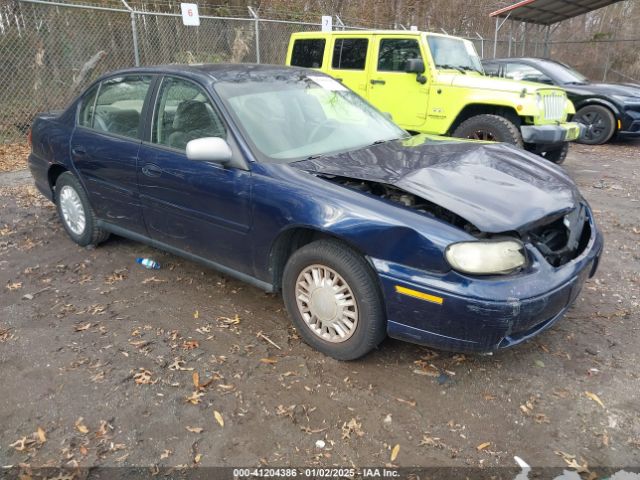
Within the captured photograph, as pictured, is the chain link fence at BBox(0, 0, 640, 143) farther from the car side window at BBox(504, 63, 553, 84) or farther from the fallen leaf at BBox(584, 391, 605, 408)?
the fallen leaf at BBox(584, 391, 605, 408)

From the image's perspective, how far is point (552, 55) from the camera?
22.7 m

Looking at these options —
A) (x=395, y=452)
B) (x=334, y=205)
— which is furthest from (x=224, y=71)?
(x=395, y=452)

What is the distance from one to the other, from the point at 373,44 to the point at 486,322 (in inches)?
240

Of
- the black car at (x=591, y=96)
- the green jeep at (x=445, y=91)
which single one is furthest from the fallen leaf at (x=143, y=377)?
the black car at (x=591, y=96)

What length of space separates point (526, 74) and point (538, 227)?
8.43 metres

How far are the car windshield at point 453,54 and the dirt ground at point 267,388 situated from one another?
4412mm

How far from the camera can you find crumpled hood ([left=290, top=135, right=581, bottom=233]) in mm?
2686

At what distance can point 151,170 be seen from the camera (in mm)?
3652

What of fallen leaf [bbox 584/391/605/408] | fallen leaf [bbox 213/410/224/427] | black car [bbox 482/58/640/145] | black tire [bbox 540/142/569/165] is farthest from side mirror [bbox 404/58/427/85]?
fallen leaf [bbox 213/410/224/427]

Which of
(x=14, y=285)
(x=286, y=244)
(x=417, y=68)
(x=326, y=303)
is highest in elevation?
(x=417, y=68)

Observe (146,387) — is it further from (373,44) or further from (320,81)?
(373,44)

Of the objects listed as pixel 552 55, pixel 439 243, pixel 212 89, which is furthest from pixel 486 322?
pixel 552 55

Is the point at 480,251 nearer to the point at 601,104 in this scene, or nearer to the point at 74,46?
the point at 601,104

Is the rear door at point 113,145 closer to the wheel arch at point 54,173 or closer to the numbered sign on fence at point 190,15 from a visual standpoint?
the wheel arch at point 54,173
